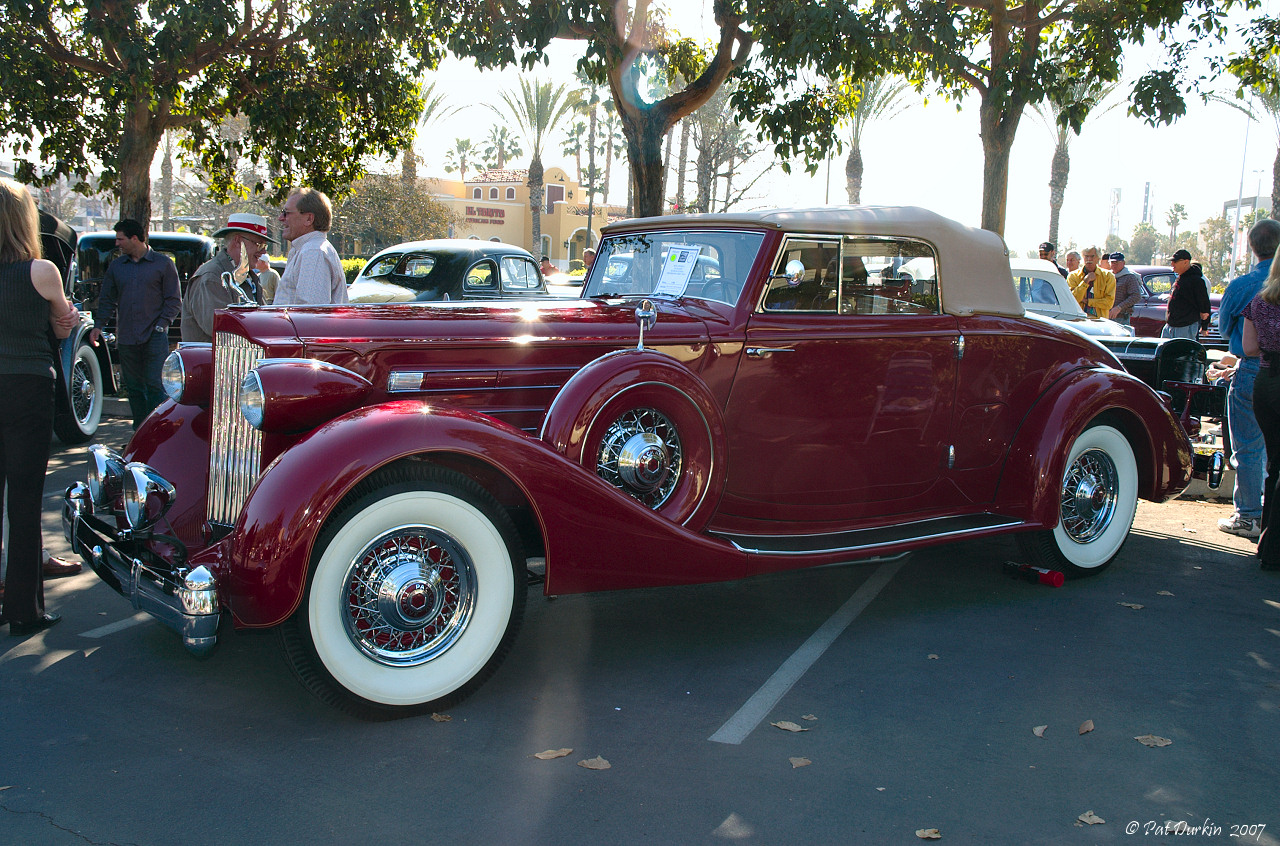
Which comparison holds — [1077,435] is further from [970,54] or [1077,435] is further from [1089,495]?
[970,54]

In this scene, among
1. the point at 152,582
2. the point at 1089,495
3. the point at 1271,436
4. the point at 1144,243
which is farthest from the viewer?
the point at 1144,243

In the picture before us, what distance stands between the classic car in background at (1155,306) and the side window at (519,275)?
285 inches

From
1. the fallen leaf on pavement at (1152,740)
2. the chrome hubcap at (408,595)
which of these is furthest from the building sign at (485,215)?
the fallen leaf on pavement at (1152,740)

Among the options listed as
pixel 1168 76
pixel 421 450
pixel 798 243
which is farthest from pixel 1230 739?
pixel 1168 76

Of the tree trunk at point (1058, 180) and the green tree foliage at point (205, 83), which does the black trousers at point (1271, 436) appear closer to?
the green tree foliage at point (205, 83)

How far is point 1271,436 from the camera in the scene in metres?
5.27

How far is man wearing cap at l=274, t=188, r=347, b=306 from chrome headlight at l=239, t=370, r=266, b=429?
2117mm

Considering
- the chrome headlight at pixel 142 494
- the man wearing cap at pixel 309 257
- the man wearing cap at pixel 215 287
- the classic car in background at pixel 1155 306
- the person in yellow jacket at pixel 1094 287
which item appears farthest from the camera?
the classic car in background at pixel 1155 306

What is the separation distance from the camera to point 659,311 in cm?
428

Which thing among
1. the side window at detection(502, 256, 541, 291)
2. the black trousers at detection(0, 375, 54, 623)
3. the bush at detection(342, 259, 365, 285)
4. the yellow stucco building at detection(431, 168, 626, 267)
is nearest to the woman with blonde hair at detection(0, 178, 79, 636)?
the black trousers at detection(0, 375, 54, 623)

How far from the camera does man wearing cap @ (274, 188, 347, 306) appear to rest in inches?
210

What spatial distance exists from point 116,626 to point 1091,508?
487 cm

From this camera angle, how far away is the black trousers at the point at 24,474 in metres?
3.71

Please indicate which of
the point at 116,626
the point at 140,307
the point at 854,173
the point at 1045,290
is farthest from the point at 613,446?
the point at 854,173
